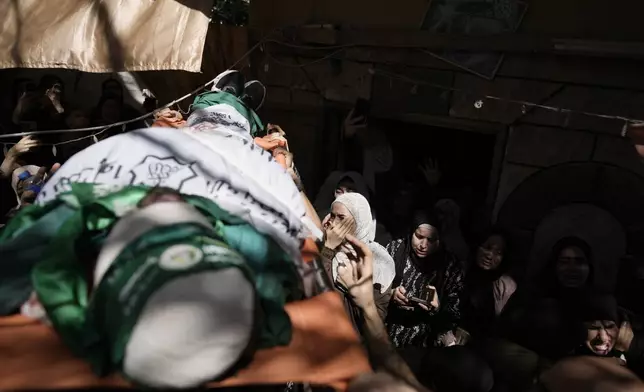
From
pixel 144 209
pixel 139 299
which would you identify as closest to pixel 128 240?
pixel 144 209

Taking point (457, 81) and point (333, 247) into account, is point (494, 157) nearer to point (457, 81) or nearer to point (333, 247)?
point (457, 81)

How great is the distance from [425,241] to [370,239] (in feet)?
1.02

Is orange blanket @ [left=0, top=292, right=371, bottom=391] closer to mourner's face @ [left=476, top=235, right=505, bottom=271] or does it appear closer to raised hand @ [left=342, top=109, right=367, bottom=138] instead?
mourner's face @ [left=476, top=235, right=505, bottom=271]

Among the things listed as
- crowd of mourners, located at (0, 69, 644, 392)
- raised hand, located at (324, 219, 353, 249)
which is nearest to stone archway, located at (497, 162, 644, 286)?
crowd of mourners, located at (0, 69, 644, 392)

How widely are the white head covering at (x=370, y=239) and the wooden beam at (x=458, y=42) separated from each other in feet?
4.16

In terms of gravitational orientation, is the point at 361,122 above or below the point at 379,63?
below

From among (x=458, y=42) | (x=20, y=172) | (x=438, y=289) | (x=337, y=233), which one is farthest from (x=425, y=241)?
(x=20, y=172)

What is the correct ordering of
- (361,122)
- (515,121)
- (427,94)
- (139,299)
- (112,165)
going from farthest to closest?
(361,122) → (427,94) → (515,121) → (112,165) → (139,299)

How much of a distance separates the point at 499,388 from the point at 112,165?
1.66 metres

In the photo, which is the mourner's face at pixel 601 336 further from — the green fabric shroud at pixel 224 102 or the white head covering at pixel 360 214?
the green fabric shroud at pixel 224 102

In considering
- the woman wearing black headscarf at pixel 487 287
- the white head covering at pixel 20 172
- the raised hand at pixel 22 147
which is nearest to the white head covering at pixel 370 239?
the woman wearing black headscarf at pixel 487 287

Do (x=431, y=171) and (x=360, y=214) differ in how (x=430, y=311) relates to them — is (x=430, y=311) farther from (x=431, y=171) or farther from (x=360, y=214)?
(x=431, y=171)

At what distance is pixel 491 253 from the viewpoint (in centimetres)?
280

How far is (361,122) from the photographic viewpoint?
13.9 feet
